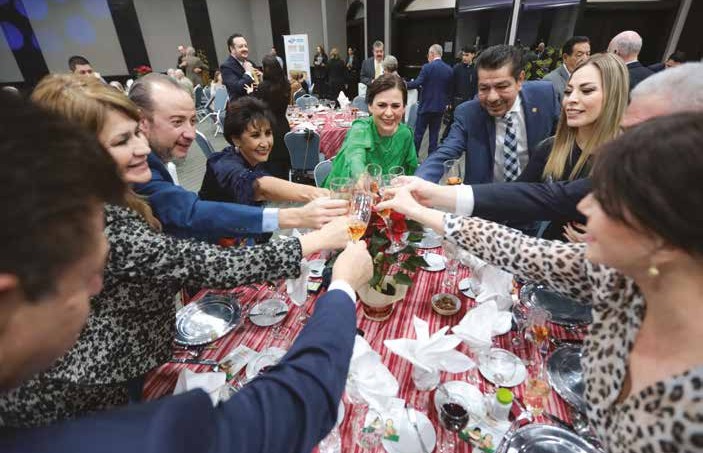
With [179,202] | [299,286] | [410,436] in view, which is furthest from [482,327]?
[179,202]

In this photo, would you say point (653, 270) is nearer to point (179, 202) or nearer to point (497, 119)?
point (179, 202)

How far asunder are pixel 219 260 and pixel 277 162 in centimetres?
288

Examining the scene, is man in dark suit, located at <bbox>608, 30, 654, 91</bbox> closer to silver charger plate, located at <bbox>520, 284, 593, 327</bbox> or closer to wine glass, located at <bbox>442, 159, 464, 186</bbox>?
wine glass, located at <bbox>442, 159, 464, 186</bbox>

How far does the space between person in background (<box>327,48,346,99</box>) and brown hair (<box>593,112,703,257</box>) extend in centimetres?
1054

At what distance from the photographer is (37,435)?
498 millimetres

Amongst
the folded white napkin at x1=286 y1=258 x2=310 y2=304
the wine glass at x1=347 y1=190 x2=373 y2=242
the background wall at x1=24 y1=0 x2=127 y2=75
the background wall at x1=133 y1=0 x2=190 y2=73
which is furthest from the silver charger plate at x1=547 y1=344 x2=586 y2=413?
the background wall at x1=24 y1=0 x2=127 y2=75

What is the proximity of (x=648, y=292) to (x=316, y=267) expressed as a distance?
1.33 m

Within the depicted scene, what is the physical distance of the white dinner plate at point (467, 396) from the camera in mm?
1042

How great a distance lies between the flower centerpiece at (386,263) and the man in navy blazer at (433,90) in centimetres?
552

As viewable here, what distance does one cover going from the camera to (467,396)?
3.57ft

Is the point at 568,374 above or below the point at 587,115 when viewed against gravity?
below

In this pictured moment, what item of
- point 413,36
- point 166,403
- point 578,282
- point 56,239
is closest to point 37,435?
point 166,403

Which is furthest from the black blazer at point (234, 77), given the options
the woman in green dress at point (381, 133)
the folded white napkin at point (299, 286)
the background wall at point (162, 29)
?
the background wall at point (162, 29)

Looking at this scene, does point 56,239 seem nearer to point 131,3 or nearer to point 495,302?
point 495,302
